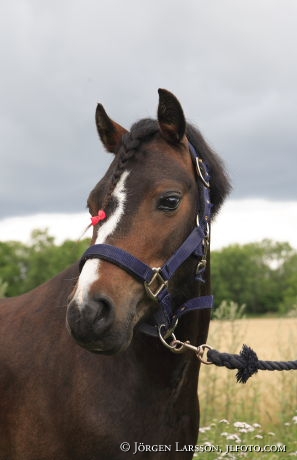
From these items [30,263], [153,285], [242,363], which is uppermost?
[30,263]

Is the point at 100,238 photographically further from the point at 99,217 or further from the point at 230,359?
the point at 230,359

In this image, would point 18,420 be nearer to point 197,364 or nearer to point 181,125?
point 197,364

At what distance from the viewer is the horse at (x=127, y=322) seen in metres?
3.08

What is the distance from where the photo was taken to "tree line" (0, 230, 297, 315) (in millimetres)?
68562

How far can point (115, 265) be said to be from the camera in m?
3.06

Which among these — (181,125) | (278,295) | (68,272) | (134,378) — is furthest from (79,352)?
(278,295)

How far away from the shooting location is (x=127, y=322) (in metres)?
3.04

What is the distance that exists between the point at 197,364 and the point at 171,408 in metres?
0.40

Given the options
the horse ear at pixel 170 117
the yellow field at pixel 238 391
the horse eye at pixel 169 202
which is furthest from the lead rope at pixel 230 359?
the yellow field at pixel 238 391

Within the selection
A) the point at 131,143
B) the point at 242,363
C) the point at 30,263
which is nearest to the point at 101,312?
the point at 131,143

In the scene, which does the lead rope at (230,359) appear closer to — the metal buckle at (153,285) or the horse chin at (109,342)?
the metal buckle at (153,285)

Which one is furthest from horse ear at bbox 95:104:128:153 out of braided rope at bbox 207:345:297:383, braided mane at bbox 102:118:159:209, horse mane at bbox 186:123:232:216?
braided rope at bbox 207:345:297:383

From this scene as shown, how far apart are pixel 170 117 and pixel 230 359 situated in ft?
5.34

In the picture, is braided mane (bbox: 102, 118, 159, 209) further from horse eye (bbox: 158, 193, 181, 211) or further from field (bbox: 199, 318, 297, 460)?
field (bbox: 199, 318, 297, 460)
